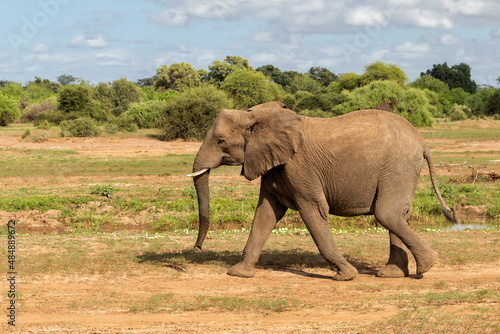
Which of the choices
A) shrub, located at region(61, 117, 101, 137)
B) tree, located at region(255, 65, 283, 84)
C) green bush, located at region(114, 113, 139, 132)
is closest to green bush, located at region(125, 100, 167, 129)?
green bush, located at region(114, 113, 139, 132)

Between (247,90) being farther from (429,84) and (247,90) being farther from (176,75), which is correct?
(429,84)

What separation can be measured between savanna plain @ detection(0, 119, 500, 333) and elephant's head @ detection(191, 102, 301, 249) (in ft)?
4.82

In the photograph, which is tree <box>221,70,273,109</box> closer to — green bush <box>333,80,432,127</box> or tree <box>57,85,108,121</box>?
green bush <box>333,80,432,127</box>

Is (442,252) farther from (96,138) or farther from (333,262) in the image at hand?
(96,138)

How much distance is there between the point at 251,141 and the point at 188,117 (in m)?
25.7

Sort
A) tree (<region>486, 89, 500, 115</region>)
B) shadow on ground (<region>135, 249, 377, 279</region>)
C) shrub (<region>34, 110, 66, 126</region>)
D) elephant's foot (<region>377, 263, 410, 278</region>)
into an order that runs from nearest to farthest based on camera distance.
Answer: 1. elephant's foot (<region>377, 263, 410, 278</region>)
2. shadow on ground (<region>135, 249, 377, 279</region>)
3. shrub (<region>34, 110, 66, 126</region>)
4. tree (<region>486, 89, 500, 115</region>)

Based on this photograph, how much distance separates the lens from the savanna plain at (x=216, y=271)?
20.3 feet

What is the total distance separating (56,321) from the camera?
614 centimetres

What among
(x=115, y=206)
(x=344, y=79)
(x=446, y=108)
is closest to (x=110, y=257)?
(x=115, y=206)

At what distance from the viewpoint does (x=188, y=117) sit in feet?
108

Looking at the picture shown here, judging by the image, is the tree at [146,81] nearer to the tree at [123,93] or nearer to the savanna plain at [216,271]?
the tree at [123,93]

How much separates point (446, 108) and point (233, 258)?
62.2 meters

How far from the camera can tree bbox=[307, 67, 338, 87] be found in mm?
89125

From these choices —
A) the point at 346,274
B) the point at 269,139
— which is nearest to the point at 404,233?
the point at 346,274
